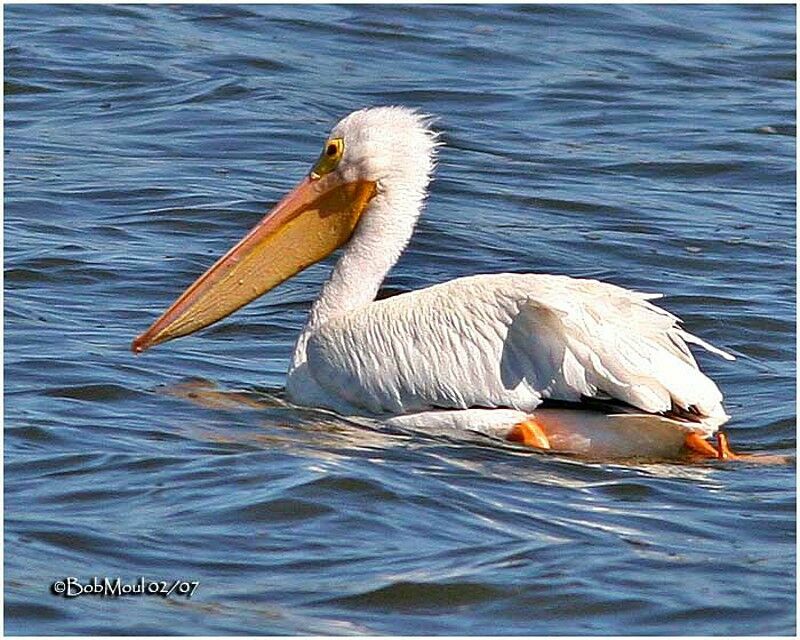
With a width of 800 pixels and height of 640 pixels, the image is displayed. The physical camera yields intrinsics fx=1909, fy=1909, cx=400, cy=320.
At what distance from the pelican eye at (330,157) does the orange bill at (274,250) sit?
32 mm

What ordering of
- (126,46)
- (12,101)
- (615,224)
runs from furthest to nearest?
(126,46)
(12,101)
(615,224)

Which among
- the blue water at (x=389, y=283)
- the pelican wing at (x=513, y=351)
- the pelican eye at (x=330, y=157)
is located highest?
the pelican eye at (x=330, y=157)

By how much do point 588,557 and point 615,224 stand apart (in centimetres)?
476

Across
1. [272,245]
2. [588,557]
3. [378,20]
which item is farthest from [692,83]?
[588,557]

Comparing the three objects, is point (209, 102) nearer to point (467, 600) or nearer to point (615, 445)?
point (615, 445)

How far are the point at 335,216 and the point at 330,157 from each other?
22 centimetres

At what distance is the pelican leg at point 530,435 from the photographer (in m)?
5.93

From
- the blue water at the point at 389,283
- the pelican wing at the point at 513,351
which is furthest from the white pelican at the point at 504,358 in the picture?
the blue water at the point at 389,283

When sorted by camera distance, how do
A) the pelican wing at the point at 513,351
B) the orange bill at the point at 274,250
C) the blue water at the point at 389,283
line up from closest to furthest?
the blue water at the point at 389,283
the pelican wing at the point at 513,351
the orange bill at the point at 274,250

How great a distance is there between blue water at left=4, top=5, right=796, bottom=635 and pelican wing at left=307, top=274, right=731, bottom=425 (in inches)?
7.0

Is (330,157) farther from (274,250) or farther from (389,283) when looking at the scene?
(389,283)

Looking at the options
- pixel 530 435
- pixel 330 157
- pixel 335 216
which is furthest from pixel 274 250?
pixel 530 435

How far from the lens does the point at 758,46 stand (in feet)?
44.8

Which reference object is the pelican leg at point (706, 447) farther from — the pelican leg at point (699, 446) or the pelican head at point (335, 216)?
the pelican head at point (335, 216)
